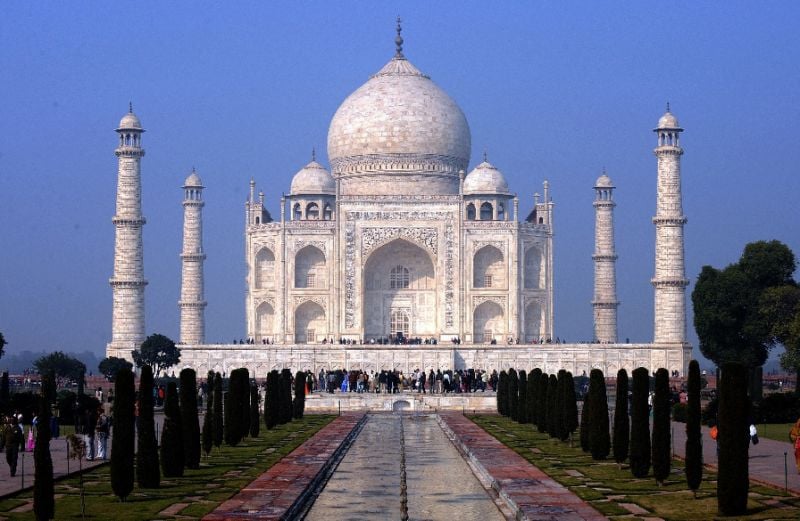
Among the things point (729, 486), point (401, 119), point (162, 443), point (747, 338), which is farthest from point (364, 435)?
point (401, 119)

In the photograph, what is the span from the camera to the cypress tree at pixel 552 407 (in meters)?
22.6

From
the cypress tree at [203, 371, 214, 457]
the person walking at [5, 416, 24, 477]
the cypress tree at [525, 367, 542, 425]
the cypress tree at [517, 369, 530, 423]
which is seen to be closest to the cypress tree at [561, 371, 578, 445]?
the cypress tree at [525, 367, 542, 425]

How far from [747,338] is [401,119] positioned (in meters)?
15.2

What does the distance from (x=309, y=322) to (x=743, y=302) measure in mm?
14547

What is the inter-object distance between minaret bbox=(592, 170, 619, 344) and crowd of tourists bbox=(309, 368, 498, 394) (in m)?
7.75

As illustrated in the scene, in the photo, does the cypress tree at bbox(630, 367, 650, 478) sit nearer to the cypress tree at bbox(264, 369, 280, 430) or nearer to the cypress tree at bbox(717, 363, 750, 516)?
the cypress tree at bbox(717, 363, 750, 516)

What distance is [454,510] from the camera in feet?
47.1

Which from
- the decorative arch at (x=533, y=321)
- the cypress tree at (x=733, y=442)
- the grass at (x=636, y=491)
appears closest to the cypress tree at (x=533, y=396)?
the grass at (x=636, y=491)

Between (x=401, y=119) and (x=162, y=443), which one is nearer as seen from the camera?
(x=162, y=443)

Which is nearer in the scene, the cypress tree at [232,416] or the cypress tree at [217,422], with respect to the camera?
the cypress tree at [217,422]

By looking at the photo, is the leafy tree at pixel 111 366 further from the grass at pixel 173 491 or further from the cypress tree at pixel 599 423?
the cypress tree at pixel 599 423

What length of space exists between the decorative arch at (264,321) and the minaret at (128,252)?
3.99m

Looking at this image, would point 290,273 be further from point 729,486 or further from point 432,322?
point 729,486

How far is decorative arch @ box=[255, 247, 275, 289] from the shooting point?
4709cm
